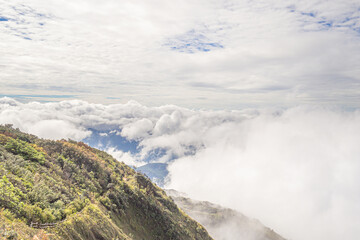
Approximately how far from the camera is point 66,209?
36625mm

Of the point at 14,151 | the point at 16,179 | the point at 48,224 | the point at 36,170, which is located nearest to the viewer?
the point at 48,224

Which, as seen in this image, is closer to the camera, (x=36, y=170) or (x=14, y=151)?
(x=36, y=170)

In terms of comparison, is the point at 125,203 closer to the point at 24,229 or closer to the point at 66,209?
the point at 66,209

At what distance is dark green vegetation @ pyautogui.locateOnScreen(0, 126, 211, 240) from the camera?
28781mm

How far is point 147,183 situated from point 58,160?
4130 cm

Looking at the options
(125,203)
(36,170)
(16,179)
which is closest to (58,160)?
(36,170)

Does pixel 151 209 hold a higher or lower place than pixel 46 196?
lower

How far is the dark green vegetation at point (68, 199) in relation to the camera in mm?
28781

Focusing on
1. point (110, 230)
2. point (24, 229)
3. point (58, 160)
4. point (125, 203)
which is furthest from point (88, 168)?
point (24, 229)

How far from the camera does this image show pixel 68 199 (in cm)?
4134

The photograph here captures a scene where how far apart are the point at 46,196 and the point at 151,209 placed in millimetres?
43156

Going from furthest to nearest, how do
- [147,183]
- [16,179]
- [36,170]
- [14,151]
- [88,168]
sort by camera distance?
1. [147,183]
2. [88,168]
3. [14,151]
4. [36,170]
5. [16,179]

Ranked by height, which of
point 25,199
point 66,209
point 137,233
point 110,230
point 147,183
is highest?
point 25,199

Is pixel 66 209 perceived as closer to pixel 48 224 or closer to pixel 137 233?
pixel 48 224
